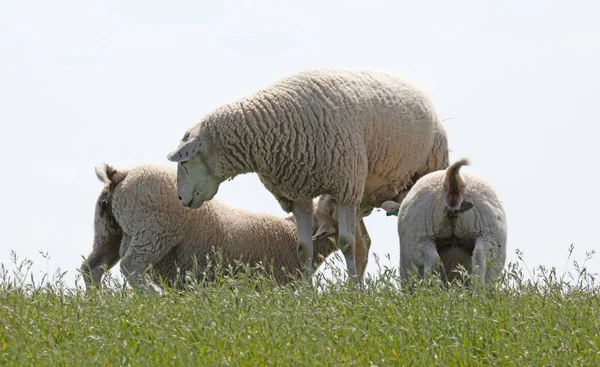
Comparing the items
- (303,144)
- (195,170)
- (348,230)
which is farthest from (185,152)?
(348,230)

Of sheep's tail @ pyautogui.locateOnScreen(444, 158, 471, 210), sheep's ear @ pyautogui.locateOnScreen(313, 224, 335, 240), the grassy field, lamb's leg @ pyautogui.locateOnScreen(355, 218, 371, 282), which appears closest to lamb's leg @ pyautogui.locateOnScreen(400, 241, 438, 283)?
sheep's tail @ pyautogui.locateOnScreen(444, 158, 471, 210)

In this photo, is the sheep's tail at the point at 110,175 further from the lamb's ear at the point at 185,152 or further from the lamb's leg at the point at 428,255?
the lamb's leg at the point at 428,255

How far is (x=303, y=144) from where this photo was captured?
11.1 m

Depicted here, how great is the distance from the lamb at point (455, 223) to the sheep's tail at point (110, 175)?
3.91m

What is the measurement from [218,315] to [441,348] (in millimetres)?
1286

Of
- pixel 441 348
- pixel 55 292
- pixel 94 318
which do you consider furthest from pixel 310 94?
pixel 441 348

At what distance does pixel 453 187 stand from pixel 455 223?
11.4 inches

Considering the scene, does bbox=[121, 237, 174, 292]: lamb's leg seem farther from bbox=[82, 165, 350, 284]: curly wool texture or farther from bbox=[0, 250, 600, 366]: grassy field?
bbox=[0, 250, 600, 366]: grassy field

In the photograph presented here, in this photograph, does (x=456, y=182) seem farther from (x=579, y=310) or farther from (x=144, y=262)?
(x=144, y=262)

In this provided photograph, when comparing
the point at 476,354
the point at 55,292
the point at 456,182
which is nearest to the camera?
the point at 476,354

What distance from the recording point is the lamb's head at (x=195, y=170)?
11102mm

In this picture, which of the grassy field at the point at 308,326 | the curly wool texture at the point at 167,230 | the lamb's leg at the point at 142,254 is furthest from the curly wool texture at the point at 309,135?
the grassy field at the point at 308,326

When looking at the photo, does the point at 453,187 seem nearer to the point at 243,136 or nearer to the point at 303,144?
the point at 303,144

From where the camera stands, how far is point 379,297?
7.20 meters
